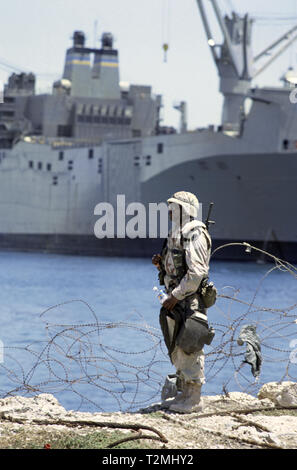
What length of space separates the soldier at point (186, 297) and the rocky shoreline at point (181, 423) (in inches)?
11.6

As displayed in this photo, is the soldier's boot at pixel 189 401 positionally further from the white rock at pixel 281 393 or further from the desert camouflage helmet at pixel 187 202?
the desert camouflage helmet at pixel 187 202

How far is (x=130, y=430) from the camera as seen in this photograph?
7.08m

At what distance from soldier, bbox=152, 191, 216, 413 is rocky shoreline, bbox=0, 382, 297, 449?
0.97 feet

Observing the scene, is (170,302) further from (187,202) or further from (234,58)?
(234,58)

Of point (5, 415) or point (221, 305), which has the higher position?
point (5, 415)

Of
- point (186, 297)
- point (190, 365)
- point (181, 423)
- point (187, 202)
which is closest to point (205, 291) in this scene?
point (186, 297)

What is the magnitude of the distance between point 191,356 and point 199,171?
39668mm

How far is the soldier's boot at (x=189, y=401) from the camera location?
7.69 m

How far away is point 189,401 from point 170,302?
2.66ft

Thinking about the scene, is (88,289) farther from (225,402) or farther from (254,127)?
(225,402)

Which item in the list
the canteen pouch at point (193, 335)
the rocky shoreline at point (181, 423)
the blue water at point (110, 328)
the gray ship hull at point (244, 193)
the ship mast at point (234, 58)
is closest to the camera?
the rocky shoreline at point (181, 423)

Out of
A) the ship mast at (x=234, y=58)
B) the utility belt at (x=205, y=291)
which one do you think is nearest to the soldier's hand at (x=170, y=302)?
the utility belt at (x=205, y=291)

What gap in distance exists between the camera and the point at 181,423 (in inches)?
289

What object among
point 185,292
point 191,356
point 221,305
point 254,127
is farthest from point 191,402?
point 254,127
